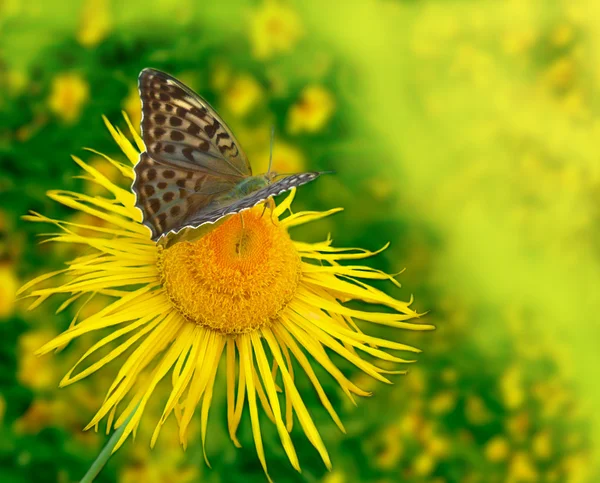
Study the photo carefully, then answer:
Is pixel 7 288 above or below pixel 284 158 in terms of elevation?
below

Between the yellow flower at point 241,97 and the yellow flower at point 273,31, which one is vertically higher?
the yellow flower at point 273,31

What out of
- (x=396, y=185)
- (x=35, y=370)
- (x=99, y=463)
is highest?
(x=396, y=185)

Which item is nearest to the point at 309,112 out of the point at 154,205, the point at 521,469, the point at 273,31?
the point at 273,31

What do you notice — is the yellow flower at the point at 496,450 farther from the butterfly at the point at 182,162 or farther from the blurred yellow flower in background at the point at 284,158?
the butterfly at the point at 182,162

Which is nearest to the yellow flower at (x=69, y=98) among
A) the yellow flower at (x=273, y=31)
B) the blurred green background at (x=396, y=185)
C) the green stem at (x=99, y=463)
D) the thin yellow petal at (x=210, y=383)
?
the blurred green background at (x=396, y=185)

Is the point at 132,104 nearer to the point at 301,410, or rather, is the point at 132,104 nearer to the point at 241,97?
the point at 241,97

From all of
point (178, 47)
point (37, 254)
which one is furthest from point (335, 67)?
point (37, 254)

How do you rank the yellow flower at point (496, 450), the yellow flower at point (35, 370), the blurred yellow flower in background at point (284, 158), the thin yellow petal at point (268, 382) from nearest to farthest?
the thin yellow petal at point (268, 382) < the yellow flower at point (35, 370) < the blurred yellow flower in background at point (284, 158) < the yellow flower at point (496, 450)
